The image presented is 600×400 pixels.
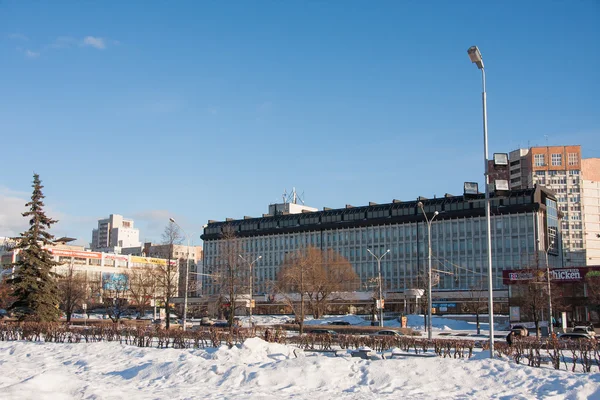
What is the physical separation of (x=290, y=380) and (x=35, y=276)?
124 feet

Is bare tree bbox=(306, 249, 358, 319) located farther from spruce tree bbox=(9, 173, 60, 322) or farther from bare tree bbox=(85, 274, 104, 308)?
bare tree bbox=(85, 274, 104, 308)

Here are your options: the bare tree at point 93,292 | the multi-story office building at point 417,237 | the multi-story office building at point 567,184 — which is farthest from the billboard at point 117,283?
the multi-story office building at point 567,184

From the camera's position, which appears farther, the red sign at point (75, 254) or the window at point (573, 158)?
the window at point (573, 158)

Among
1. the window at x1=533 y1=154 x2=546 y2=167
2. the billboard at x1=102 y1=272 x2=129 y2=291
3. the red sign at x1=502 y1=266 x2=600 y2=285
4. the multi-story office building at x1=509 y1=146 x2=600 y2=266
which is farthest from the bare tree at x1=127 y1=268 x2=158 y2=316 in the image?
the window at x1=533 y1=154 x2=546 y2=167

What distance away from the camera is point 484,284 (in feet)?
338

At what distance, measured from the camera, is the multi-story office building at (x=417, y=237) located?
11294 cm

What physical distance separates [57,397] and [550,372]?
15141 millimetres

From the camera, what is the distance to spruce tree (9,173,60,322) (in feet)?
167

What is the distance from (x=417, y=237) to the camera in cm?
12700

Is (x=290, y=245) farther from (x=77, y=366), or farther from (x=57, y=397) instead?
(x=57, y=397)

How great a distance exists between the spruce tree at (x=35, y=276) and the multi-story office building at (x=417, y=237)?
162ft

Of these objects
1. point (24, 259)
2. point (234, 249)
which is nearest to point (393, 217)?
point (234, 249)

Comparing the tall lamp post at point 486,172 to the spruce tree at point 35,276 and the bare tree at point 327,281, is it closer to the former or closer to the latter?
the spruce tree at point 35,276

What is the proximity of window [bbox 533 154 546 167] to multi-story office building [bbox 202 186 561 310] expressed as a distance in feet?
127
